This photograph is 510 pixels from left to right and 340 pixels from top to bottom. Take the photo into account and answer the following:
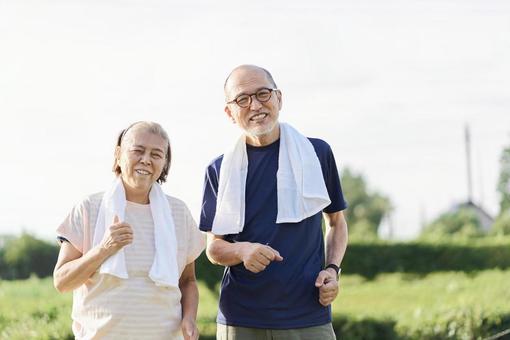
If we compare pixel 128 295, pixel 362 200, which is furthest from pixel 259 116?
pixel 362 200

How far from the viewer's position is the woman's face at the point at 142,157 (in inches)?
137

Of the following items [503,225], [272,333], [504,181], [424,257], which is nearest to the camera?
[272,333]

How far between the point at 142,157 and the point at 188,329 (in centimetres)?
64

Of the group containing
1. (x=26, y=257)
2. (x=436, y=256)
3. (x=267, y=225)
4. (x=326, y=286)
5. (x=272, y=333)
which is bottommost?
(x=436, y=256)

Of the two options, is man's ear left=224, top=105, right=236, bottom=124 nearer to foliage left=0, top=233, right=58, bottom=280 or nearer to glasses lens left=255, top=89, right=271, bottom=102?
glasses lens left=255, top=89, right=271, bottom=102

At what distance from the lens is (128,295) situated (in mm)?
3492

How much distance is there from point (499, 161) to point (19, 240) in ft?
105

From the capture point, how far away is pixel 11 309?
30.6 ft

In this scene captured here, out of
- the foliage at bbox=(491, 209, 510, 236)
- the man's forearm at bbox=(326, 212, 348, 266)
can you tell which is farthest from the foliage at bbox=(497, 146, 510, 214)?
the man's forearm at bbox=(326, 212, 348, 266)

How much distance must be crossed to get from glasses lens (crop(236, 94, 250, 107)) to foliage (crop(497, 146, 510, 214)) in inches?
1691

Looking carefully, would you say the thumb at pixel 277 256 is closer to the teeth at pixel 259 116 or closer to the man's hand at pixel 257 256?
the man's hand at pixel 257 256

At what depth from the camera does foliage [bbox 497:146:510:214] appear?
150 ft

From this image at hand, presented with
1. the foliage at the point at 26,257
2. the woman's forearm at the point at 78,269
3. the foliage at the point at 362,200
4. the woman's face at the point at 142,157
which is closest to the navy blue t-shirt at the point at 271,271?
the woman's face at the point at 142,157

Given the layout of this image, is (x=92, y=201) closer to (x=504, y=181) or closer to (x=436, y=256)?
(x=436, y=256)
